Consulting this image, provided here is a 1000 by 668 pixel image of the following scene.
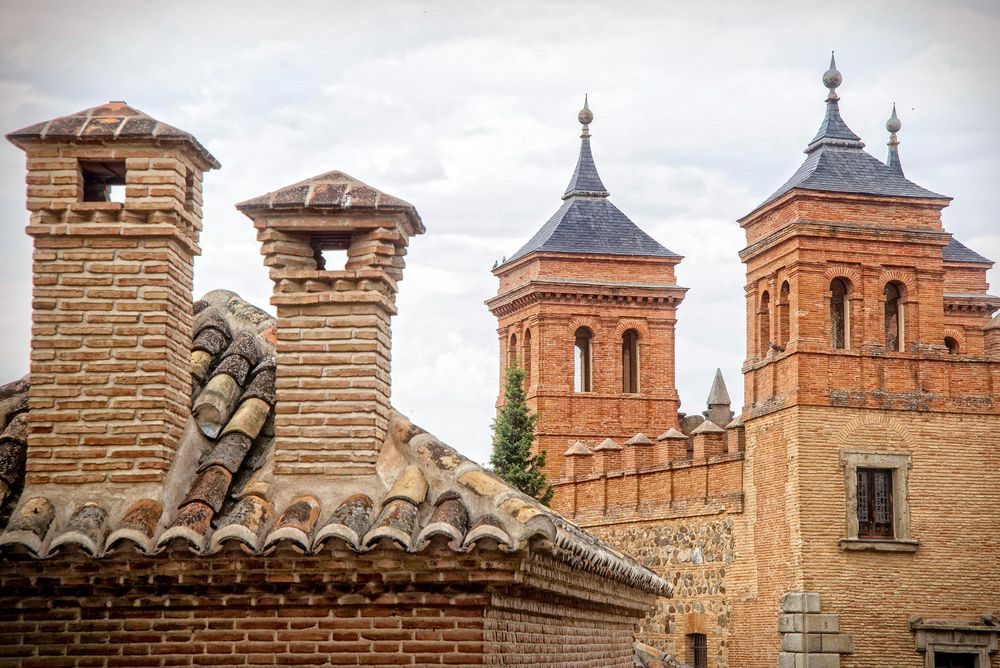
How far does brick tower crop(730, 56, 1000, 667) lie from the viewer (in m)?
28.2

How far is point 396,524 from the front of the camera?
24.8ft

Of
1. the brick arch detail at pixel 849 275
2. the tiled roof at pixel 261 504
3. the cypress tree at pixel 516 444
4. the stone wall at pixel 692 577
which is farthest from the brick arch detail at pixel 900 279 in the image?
the tiled roof at pixel 261 504

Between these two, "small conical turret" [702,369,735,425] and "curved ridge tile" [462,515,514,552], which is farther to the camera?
"small conical turret" [702,369,735,425]

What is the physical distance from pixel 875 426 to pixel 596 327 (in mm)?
16328

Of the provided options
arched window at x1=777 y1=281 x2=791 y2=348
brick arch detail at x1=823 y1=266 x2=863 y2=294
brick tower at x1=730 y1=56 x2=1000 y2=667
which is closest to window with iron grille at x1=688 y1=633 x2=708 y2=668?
brick tower at x1=730 y1=56 x2=1000 y2=667

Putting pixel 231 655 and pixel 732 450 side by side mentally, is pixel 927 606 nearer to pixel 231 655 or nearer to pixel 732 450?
pixel 732 450

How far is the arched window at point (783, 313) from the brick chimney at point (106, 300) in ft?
76.2

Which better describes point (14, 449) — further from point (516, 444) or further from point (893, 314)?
point (516, 444)

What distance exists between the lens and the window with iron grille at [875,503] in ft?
94.3

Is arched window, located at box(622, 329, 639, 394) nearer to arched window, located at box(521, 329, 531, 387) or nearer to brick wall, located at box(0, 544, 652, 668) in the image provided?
arched window, located at box(521, 329, 531, 387)

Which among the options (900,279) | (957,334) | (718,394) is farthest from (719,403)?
(900,279)

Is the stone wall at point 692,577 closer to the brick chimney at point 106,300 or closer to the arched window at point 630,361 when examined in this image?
the arched window at point 630,361

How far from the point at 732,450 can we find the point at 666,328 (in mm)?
14554

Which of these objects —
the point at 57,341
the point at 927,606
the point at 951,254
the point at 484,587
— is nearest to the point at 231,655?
the point at 484,587
